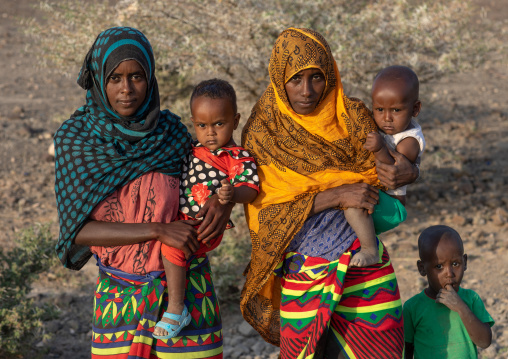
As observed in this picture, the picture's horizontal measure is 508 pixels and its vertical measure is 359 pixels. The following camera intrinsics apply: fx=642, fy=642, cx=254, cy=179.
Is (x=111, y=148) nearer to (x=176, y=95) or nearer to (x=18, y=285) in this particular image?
(x=18, y=285)

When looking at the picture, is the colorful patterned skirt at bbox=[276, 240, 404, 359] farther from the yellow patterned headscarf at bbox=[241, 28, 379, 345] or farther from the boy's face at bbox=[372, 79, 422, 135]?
the boy's face at bbox=[372, 79, 422, 135]

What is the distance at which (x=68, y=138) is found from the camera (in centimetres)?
266

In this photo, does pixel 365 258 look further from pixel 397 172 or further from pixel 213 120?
pixel 213 120

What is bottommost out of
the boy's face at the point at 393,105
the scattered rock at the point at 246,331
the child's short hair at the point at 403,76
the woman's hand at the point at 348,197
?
the scattered rock at the point at 246,331

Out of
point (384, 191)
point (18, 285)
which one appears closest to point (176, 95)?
point (18, 285)

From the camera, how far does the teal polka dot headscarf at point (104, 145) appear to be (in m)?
2.65

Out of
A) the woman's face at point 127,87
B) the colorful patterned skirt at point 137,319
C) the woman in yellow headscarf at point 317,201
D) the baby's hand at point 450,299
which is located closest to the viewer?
the woman's face at point 127,87

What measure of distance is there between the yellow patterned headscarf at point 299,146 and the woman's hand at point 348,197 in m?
0.03

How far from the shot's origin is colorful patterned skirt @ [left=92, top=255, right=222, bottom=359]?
272cm

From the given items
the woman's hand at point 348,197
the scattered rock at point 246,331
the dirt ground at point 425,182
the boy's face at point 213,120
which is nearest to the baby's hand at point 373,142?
the woman's hand at point 348,197

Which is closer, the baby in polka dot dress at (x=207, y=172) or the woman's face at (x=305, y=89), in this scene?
the baby in polka dot dress at (x=207, y=172)

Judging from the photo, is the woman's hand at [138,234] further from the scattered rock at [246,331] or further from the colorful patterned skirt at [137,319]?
the scattered rock at [246,331]

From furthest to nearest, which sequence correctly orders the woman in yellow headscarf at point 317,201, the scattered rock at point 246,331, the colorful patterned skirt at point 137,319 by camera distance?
the scattered rock at point 246,331, the woman in yellow headscarf at point 317,201, the colorful patterned skirt at point 137,319

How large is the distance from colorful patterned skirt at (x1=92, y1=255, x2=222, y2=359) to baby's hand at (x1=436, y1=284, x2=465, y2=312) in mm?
1121
